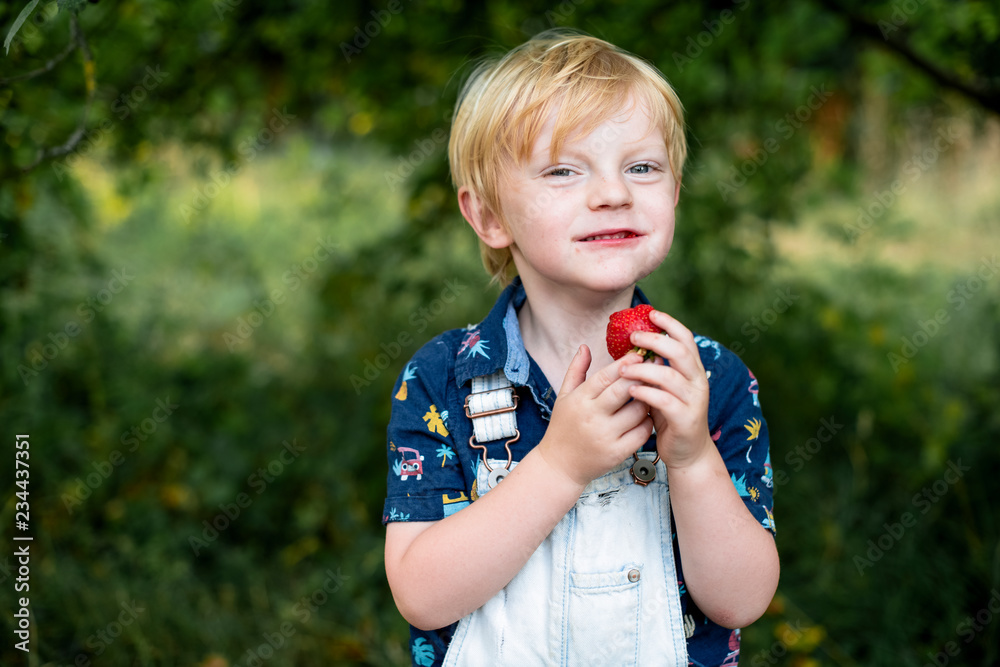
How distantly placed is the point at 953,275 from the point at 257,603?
15.2 ft

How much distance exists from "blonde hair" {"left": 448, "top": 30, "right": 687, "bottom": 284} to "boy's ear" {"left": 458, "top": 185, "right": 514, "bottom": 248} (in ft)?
0.06

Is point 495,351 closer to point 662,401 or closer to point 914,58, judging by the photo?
point 662,401

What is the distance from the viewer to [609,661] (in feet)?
4.13

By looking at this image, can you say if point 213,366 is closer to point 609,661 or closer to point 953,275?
point 609,661

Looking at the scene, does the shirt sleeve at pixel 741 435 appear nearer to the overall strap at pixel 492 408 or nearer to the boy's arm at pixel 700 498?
the boy's arm at pixel 700 498

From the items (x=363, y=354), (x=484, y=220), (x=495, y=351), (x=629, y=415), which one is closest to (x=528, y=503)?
(x=629, y=415)

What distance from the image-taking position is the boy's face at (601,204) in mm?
1302

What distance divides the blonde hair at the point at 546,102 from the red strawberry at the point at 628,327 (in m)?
0.32

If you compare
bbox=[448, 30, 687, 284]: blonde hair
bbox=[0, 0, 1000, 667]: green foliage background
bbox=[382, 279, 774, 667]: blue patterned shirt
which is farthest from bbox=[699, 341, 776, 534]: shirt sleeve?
bbox=[0, 0, 1000, 667]: green foliage background

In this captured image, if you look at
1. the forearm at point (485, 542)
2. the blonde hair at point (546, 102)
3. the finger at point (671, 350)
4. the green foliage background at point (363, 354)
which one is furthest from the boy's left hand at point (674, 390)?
the green foliage background at point (363, 354)

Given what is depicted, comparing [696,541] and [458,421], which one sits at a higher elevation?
[458,421]

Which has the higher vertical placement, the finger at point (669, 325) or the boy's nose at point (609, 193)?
the boy's nose at point (609, 193)

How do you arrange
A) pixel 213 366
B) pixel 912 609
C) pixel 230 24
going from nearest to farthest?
1. pixel 912 609
2. pixel 230 24
3. pixel 213 366

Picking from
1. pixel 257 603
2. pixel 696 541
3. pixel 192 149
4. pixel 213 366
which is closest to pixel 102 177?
pixel 213 366
